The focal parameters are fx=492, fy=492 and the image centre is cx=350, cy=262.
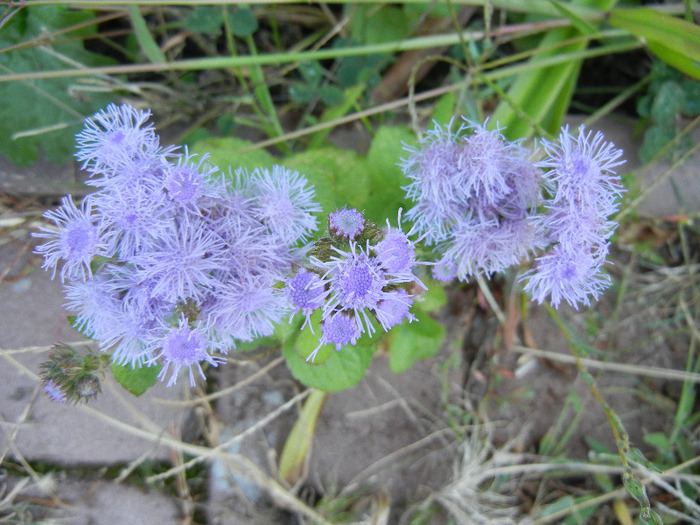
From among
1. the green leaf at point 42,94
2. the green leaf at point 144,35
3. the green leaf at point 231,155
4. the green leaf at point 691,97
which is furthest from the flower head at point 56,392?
the green leaf at point 691,97

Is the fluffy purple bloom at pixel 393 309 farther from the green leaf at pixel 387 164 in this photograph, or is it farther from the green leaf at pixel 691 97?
the green leaf at pixel 691 97

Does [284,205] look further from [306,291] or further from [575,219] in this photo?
[575,219]

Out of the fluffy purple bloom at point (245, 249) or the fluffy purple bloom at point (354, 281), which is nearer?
the fluffy purple bloom at point (354, 281)

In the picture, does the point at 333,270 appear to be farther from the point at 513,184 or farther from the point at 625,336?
the point at 625,336

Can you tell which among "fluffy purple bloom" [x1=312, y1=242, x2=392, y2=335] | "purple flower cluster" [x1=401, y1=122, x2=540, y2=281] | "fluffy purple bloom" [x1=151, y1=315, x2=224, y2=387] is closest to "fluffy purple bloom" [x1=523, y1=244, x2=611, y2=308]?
"purple flower cluster" [x1=401, y1=122, x2=540, y2=281]

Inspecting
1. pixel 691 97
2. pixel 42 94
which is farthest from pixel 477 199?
pixel 42 94
